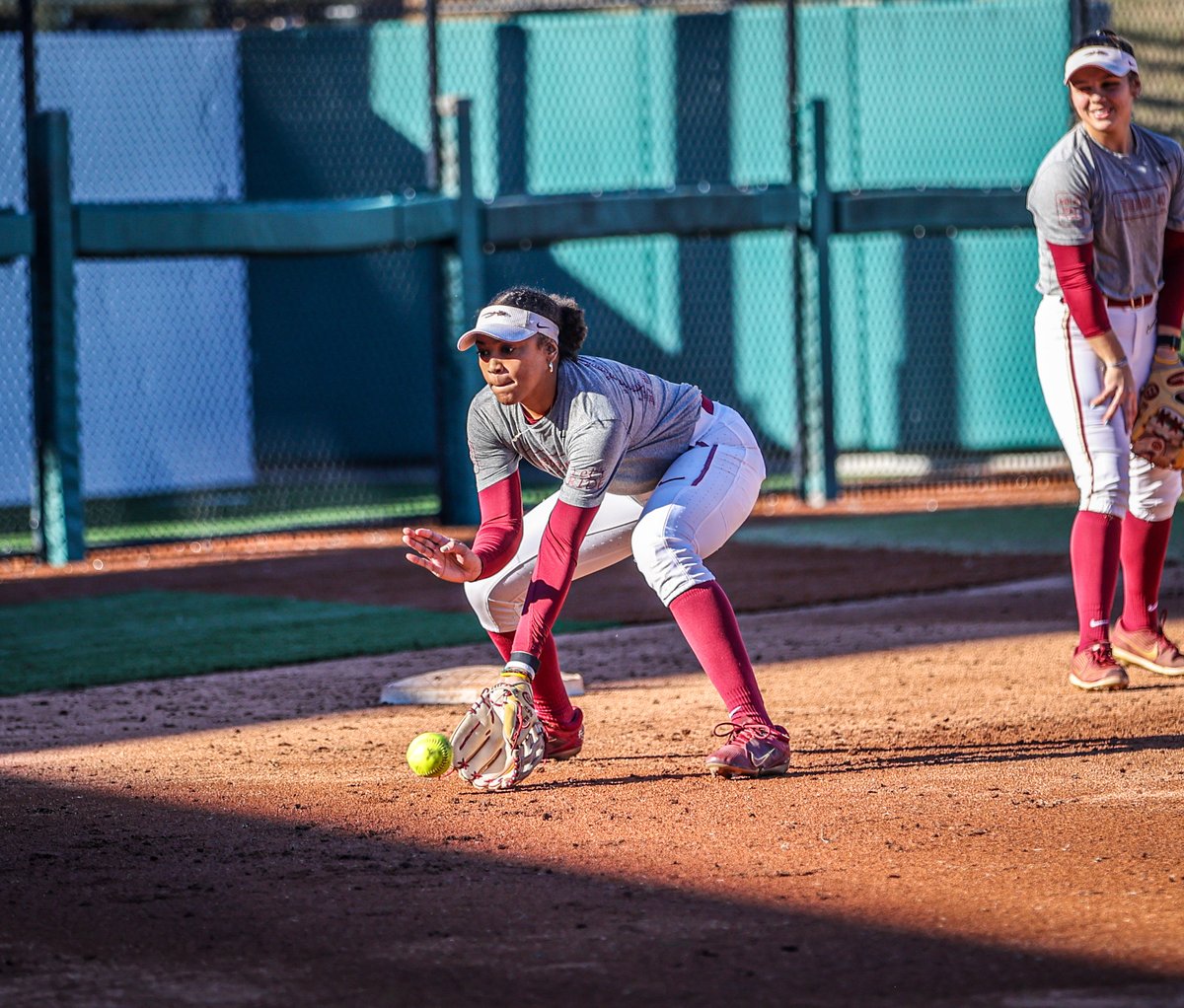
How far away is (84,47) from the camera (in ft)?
49.7

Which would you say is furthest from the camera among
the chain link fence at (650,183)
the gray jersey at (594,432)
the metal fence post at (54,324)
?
the chain link fence at (650,183)

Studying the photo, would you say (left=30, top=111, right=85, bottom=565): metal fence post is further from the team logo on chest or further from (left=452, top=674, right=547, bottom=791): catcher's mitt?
the team logo on chest

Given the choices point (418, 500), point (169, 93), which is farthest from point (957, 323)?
point (169, 93)

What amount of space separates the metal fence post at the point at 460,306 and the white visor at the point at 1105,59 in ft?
24.3

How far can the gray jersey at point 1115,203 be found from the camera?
240 inches

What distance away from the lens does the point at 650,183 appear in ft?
53.6

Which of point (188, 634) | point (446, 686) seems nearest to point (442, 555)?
point (446, 686)

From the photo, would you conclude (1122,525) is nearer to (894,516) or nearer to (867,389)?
(894,516)

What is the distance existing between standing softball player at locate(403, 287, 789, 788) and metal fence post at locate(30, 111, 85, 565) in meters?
7.01

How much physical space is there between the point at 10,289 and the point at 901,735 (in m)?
10.6

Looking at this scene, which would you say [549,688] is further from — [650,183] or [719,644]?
[650,183]

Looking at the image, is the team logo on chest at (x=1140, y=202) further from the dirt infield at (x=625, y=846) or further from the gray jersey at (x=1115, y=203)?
the dirt infield at (x=625, y=846)

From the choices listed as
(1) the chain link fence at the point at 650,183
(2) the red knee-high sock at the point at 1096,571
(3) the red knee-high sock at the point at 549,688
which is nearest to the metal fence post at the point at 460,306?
(1) the chain link fence at the point at 650,183

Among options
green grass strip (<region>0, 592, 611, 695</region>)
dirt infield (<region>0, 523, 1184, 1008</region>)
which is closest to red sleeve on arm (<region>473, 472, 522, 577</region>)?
dirt infield (<region>0, 523, 1184, 1008</region>)
